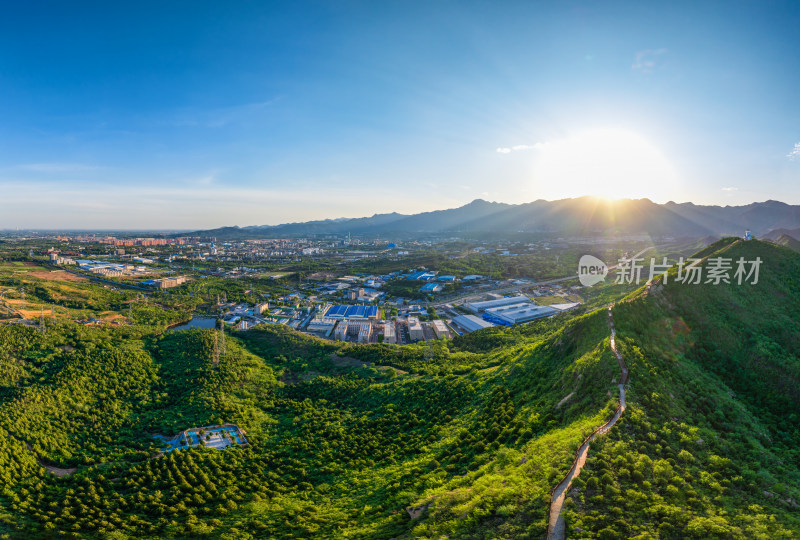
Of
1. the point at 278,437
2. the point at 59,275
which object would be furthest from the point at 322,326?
the point at 59,275

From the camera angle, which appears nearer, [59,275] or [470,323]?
[470,323]

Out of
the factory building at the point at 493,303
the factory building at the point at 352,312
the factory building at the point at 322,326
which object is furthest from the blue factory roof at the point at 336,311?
the factory building at the point at 493,303

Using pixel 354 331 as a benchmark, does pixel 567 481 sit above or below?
above

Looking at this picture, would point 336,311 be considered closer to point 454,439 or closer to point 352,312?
point 352,312

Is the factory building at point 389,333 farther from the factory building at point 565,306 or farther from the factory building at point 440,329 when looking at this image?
the factory building at point 565,306

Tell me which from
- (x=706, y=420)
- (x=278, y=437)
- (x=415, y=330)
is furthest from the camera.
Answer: (x=415, y=330)

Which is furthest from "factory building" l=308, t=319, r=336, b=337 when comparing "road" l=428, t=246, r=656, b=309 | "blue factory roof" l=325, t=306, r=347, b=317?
"road" l=428, t=246, r=656, b=309

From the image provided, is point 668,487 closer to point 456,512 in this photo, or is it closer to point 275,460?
point 456,512

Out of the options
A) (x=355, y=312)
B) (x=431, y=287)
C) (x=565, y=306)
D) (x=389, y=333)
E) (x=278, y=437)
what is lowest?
(x=278, y=437)
